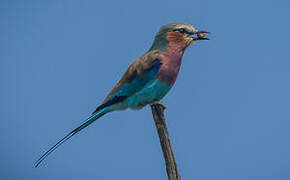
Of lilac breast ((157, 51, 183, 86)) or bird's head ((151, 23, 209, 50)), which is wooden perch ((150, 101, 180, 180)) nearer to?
lilac breast ((157, 51, 183, 86))

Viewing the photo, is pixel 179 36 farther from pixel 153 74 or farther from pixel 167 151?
pixel 167 151

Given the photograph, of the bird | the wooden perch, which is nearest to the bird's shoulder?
the bird

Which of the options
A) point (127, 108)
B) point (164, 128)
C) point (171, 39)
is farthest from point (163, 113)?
point (171, 39)

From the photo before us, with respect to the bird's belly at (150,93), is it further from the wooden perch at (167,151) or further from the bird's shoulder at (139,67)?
the wooden perch at (167,151)

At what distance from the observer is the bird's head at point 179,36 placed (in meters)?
3.97

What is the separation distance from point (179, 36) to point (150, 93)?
65 centimetres

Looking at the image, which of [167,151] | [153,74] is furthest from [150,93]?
[167,151]

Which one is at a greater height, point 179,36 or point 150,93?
point 179,36

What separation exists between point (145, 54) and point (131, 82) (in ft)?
1.14

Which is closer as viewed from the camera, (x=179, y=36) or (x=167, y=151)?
(x=167, y=151)

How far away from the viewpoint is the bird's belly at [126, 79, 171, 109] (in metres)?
3.77

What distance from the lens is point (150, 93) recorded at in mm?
3783

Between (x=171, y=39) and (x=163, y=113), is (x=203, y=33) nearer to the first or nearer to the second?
(x=171, y=39)

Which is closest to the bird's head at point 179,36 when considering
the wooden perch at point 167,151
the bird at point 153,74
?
the bird at point 153,74
